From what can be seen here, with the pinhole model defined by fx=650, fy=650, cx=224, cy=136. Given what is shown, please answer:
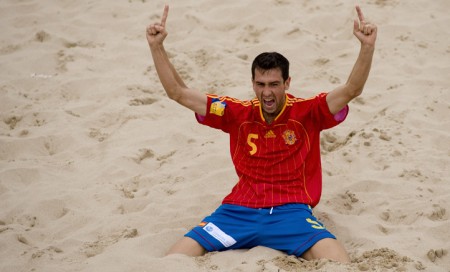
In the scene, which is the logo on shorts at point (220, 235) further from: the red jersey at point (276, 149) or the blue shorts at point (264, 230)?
the red jersey at point (276, 149)

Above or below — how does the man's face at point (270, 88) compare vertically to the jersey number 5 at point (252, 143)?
above

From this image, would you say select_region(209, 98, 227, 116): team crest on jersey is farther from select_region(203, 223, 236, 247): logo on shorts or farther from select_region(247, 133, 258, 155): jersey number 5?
select_region(203, 223, 236, 247): logo on shorts

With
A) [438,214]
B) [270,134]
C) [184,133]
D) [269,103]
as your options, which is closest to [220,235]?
[270,134]

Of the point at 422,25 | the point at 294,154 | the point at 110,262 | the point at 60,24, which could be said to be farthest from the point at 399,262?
the point at 60,24

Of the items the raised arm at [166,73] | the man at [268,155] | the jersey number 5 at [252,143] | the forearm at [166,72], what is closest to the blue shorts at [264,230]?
the man at [268,155]

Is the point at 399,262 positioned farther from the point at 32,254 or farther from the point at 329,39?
the point at 329,39

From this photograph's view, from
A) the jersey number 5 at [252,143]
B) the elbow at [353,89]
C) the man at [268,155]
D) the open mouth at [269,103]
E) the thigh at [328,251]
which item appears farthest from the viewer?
the jersey number 5 at [252,143]

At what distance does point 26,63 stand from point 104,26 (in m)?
0.94

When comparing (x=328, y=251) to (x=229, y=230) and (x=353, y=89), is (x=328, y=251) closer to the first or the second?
(x=229, y=230)

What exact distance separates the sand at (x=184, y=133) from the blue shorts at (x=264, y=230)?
91 mm

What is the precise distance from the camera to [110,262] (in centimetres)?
358

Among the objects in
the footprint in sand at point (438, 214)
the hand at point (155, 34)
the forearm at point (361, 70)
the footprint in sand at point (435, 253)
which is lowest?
the footprint in sand at point (435, 253)

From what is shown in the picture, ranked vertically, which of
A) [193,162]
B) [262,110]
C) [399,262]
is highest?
[262,110]

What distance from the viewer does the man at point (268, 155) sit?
3717 millimetres
